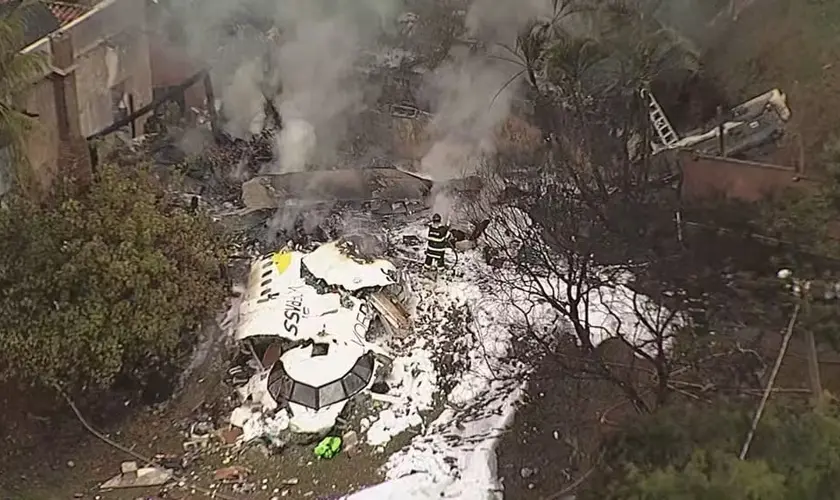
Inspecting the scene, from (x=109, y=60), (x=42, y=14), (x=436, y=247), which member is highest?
(x=42, y=14)

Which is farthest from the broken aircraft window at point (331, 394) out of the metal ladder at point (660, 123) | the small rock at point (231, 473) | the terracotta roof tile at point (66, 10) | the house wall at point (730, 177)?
the terracotta roof tile at point (66, 10)

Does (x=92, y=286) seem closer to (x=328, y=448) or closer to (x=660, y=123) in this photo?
(x=328, y=448)

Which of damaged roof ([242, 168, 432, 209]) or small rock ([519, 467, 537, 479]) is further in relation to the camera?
damaged roof ([242, 168, 432, 209])

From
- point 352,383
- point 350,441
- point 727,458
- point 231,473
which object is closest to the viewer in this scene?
point 727,458

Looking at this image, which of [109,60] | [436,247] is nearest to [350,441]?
[436,247]

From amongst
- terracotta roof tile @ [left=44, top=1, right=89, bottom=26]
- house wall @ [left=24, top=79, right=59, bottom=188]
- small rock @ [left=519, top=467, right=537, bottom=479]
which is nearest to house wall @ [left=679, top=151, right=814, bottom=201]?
small rock @ [left=519, top=467, right=537, bottom=479]

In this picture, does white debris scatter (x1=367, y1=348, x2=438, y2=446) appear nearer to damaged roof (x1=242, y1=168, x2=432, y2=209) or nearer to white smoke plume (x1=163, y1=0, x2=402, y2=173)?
damaged roof (x1=242, y1=168, x2=432, y2=209)
